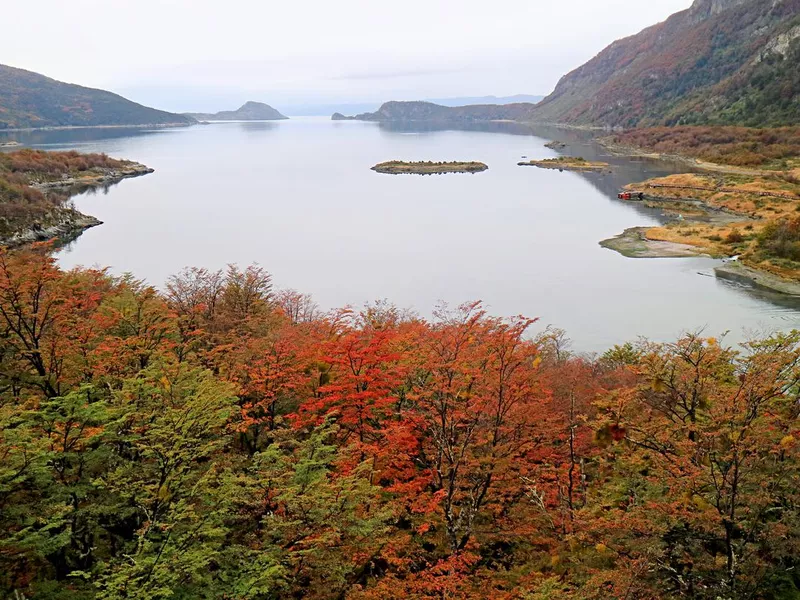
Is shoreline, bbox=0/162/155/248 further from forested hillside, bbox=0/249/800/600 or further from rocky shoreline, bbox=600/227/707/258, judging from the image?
rocky shoreline, bbox=600/227/707/258

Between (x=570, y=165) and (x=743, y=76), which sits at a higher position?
(x=743, y=76)


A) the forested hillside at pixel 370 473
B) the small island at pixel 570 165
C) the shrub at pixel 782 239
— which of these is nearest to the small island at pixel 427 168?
the small island at pixel 570 165

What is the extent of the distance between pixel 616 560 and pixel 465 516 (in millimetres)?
3664

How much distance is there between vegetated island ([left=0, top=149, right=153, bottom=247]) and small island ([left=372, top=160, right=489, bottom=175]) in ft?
155

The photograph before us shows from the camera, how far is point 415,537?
41.0 feet

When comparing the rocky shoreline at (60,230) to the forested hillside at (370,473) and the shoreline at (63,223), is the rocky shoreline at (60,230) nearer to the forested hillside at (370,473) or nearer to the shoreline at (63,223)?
the shoreline at (63,223)

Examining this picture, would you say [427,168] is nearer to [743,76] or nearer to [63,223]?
[63,223]

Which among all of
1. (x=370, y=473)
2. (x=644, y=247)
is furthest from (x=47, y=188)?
(x=370, y=473)

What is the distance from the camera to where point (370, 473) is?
12.5 metres

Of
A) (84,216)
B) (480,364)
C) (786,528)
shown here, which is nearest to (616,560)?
(786,528)

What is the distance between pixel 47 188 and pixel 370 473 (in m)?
94.7

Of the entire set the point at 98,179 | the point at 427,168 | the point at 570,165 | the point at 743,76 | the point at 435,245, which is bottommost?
the point at 435,245

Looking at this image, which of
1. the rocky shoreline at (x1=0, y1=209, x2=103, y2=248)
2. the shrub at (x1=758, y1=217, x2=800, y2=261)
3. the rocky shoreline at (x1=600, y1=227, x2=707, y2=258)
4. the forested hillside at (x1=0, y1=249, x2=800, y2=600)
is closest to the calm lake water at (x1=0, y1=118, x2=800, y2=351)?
the rocky shoreline at (x1=600, y1=227, x2=707, y2=258)

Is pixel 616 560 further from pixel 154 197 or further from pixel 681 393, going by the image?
pixel 154 197
